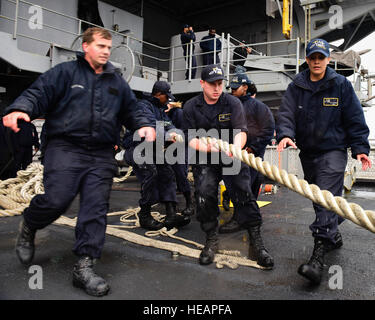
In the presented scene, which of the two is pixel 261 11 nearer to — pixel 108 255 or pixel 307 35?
pixel 307 35

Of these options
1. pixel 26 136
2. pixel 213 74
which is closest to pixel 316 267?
pixel 213 74

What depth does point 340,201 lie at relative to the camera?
176 cm

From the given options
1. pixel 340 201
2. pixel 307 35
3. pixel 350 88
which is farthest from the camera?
pixel 307 35

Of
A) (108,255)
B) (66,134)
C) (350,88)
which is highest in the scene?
(350,88)

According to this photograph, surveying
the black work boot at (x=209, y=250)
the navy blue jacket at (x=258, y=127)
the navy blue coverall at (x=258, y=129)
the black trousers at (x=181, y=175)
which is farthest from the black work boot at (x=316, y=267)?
the black trousers at (x=181, y=175)

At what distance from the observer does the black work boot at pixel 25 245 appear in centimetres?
237

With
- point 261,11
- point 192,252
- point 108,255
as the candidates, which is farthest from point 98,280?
point 261,11

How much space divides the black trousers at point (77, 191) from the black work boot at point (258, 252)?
1.26m

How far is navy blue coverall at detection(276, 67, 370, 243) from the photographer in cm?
253

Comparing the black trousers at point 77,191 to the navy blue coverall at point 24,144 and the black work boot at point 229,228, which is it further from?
the navy blue coverall at point 24,144

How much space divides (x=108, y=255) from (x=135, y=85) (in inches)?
278

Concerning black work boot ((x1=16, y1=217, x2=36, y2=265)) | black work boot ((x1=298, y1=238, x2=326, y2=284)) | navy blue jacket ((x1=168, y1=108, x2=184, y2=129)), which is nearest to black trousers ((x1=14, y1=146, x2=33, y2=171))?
navy blue jacket ((x1=168, y1=108, x2=184, y2=129))

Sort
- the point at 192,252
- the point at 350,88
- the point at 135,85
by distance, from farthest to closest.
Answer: the point at 135,85
the point at 192,252
the point at 350,88

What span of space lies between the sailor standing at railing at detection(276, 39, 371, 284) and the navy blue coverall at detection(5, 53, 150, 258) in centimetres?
144
